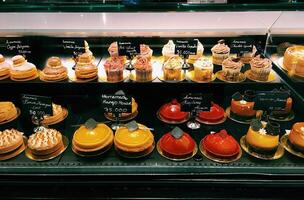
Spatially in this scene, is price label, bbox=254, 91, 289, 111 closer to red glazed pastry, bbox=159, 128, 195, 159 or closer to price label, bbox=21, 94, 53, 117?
red glazed pastry, bbox=159, 128, 195, 159

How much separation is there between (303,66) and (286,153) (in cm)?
82

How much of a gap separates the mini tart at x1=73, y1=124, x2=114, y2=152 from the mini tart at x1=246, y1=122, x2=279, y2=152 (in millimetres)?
1064

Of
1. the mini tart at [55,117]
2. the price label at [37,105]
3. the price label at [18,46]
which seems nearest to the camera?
the price label at [37,105]

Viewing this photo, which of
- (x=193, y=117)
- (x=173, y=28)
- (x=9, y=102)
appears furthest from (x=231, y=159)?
(x=9, y=102)

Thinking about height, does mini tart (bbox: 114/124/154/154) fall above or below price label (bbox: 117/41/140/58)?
below

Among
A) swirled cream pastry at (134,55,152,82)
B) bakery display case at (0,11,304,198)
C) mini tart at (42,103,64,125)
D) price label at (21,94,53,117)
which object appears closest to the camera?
bakery display case at (0,11,304,198)

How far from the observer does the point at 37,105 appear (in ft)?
7.58

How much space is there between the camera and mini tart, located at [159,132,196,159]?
220 centimetres

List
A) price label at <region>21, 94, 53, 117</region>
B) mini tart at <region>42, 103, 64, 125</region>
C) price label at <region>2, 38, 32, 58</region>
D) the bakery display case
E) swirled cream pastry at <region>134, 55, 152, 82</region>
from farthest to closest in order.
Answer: price label at <region>2, 38, 32, 58</region> → swirled cream pastry at <region>134, 55, 152, 82</region> → mini tart at <region>42, 103, 64, 125</region> → price label at <region>21, 94, 53, 117</region> → the bakery display case

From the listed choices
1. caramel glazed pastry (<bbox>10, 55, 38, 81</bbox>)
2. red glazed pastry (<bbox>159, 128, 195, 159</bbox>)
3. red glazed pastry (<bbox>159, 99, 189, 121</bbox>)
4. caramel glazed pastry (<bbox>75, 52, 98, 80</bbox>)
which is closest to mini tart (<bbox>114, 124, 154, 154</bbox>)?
red glazed pastry (<bbox>159, 128, 195, 159</bbox>)

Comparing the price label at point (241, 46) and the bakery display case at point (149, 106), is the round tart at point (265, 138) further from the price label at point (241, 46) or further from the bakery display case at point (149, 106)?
the price label at point (241, 46)

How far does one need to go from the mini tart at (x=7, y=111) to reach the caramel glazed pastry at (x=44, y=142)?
1.54 feet

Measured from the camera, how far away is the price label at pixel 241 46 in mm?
2801

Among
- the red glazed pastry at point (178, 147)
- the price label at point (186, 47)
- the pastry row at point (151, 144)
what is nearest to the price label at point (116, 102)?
the pastry row at point (151, 144)
